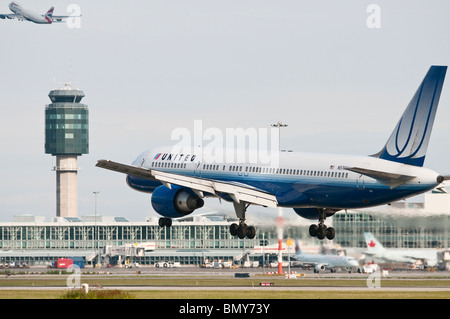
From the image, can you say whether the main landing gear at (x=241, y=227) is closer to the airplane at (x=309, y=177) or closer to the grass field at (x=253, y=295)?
the airplane at (x=309, y=177)

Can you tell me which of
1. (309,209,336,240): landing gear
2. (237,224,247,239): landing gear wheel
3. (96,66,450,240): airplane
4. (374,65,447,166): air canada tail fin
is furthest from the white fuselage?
(309,209,336,240): landing gear

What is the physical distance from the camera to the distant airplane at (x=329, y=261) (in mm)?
115887

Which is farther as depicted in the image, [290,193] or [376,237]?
[376,237]

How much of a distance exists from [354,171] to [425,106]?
703 cm

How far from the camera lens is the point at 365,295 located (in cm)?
7900

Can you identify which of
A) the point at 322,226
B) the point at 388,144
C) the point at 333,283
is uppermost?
the point at 388,144

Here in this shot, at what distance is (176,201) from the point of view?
81188mm

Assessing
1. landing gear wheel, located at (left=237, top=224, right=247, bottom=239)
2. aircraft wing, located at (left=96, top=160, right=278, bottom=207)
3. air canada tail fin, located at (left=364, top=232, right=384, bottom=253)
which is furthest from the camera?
air canada tail fin, located at (left=364, top=232, right=384, bottom=253)

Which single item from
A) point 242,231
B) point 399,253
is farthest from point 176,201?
point 399,253

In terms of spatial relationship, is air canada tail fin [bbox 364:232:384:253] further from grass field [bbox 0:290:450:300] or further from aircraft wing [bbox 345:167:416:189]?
aircraft wing [bbox 345:167:416:189]

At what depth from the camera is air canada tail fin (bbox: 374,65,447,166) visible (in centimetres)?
7138
